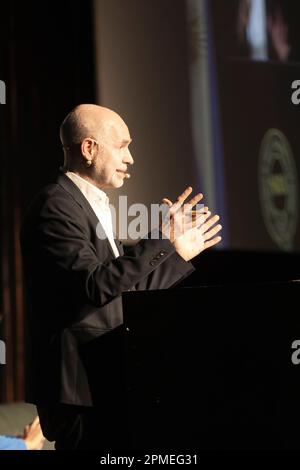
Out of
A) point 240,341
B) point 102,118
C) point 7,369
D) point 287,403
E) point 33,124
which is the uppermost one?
point 33,124

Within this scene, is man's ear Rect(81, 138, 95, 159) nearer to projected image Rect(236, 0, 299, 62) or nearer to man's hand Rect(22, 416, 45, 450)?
man's hand Rect(22, 416, 45, 450)

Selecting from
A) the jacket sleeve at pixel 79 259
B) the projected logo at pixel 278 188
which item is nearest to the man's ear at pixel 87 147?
the jacket sleeve at pixel 79 259

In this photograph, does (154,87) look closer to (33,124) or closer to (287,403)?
(33,124)

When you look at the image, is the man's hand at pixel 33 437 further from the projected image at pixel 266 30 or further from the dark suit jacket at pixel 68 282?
the projected image at pixel 266 30

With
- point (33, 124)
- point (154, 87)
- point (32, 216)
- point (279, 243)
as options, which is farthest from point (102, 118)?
point (33, 124)

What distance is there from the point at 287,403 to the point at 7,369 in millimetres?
2955

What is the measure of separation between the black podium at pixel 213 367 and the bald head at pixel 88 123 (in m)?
0.43

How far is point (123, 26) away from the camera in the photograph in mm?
3904

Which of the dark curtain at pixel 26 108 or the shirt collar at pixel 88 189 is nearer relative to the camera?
the shirt collar at pixel 88 189

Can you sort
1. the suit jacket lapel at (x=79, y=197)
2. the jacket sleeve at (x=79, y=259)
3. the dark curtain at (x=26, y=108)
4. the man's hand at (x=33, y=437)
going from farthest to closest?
the dark curtain at (x=26, y=108)
the man's hand at (x=33, y=437)
the suit jacket lapel at (x=79, y=197)
the jacket sleeve at (x=79, y=259)

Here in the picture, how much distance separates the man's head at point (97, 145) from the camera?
6.45ft

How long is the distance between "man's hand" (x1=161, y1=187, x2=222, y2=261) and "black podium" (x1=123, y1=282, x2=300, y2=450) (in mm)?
173

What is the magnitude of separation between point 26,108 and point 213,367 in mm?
2982

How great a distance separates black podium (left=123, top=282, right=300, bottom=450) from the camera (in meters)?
1.66
